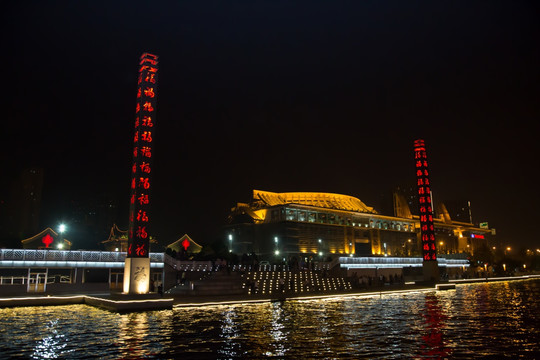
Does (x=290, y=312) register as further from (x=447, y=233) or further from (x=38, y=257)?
(x=447, y=233)

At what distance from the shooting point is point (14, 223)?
118 metres

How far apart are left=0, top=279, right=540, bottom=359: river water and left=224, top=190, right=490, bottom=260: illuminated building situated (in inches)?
2213

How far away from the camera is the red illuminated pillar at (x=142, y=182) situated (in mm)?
38062

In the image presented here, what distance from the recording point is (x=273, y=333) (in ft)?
74.1

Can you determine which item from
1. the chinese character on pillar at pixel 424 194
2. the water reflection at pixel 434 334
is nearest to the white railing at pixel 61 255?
the water reflection at pixel 434 334

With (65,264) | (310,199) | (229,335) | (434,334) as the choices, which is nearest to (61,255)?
(65,264)

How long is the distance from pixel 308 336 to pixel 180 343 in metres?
6.43

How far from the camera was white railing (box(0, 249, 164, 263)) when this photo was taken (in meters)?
39.6

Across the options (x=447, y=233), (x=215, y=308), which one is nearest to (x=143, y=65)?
(x=215, y=308)

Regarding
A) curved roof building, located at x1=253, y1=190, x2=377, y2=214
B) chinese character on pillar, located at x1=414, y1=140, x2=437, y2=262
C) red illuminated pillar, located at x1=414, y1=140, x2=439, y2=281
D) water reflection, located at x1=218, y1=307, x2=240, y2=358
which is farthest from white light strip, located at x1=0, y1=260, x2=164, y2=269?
curved roof building, located at x1=253, y1=190, x2=377, y2=214

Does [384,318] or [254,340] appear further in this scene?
[384,318]

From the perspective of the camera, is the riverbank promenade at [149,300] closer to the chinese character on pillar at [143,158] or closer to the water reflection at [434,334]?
the chinese character on pillar at [143,158]

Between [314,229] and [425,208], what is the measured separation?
27809 millimetres

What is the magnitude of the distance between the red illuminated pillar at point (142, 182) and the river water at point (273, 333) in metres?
4.80
